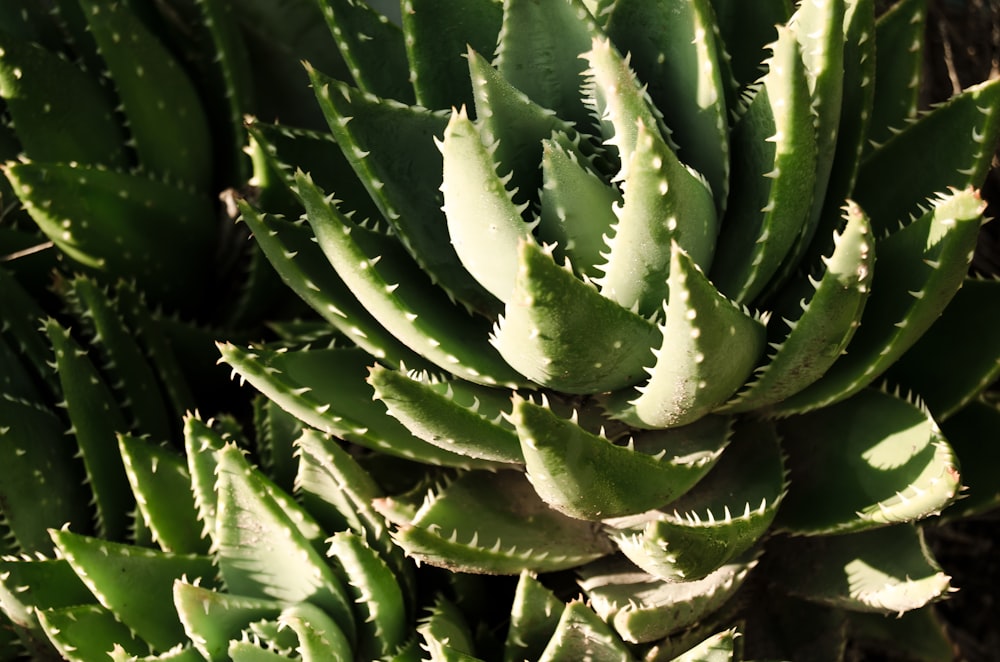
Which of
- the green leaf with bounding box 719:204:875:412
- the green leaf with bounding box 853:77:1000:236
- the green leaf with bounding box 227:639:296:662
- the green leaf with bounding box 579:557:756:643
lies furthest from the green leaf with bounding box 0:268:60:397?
the green leaf with bounding box 853:77:1000:236

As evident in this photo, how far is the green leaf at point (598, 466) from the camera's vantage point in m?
0.68

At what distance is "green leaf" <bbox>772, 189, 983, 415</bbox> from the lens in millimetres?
735

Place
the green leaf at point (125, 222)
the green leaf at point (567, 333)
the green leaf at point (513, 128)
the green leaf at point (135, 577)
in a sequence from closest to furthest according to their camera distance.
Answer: the green leaf at point (567, 333) → the green leaf at point (513, 128) → the green leaf at point (135, 577) → the green leaf at point (125, 222)

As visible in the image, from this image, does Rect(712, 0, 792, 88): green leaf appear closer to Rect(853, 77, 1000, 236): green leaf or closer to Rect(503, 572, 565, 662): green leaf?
Rect(853, 77, 1000, 236): green leaf

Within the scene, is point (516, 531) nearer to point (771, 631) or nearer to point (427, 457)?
point (427, 457)

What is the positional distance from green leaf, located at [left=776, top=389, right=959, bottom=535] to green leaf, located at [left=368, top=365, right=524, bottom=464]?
263mm

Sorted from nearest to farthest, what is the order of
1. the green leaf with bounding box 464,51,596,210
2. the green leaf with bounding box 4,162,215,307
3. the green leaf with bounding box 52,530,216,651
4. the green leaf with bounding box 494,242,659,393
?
the green leaf with bounding box 494,242,659,393 → the green leaf with bounding box 464,51,596,210 → the green leaf with bounding box 52,530,216,651 → the green leaf with bounding box 4,162,215,307

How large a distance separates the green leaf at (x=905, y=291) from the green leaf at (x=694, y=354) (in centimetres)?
8

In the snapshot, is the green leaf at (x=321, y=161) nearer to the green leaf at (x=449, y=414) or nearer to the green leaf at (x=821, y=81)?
the green leaf at (x=449, y=414)

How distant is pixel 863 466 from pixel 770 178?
10.3 inches

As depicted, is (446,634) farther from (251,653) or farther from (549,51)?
(549,51)

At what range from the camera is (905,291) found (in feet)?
2.62

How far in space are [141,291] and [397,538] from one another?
0.54 metres

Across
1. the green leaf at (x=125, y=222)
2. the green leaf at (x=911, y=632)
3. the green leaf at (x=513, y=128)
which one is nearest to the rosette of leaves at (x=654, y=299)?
the green leaf at (x=513, y=128)
